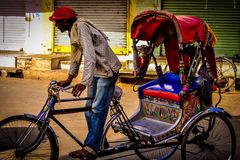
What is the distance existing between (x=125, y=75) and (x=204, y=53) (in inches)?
246

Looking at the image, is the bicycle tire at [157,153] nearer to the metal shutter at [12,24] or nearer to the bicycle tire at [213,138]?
the bicycle tire at [213,138]

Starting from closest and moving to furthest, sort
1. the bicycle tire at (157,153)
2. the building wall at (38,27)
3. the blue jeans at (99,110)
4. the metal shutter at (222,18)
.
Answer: the blue jeans at (99,110) < the bicycle tire at (157,153) < the metal shutter at (222,18) < the building wall at (38,27)

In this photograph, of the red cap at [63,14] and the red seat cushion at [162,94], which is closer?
the red cap at [63,14]

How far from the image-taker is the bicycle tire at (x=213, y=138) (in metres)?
5.04

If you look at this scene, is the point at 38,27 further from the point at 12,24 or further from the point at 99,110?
the point at 99,110

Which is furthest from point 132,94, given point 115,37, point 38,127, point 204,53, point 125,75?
point 38,127

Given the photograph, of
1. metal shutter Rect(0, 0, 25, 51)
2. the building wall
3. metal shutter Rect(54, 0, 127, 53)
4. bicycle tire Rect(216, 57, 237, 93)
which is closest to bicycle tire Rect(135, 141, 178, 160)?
bicycle tire Rect(216, 57, 237, 93)

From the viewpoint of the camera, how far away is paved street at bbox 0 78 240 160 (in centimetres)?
641

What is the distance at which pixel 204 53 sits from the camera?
5141mm

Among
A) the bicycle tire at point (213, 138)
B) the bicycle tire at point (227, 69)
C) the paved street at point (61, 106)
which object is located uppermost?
the bicycle tire at point (227, 69)

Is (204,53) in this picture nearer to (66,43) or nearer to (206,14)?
(206,14)

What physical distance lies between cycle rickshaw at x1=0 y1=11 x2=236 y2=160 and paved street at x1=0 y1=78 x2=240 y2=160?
1.63ft

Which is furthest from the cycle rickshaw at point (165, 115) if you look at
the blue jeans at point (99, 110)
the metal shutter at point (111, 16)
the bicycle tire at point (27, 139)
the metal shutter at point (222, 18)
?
the metal shutter at point (111, 16)

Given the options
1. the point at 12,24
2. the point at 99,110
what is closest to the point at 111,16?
the point at 12,24
